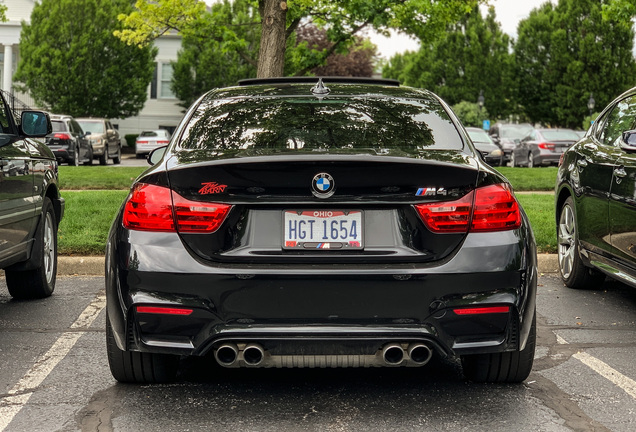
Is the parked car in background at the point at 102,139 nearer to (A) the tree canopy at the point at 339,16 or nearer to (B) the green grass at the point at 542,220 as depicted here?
(A) the tree canopy at the point at 339,16

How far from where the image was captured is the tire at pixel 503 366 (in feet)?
15.2

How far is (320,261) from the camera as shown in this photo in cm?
407

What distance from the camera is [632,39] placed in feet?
151

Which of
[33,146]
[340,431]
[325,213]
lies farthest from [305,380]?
[33,146]

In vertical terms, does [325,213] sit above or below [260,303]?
above

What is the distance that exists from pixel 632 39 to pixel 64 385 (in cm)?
4513

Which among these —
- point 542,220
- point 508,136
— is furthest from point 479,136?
point 542,220

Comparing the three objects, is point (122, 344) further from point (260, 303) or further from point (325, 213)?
point (325, 213)

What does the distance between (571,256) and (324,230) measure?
4227 millimetres

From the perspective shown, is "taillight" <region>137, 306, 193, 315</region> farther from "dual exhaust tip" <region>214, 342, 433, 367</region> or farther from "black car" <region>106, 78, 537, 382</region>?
"dual exhaust tip" <region>214, 342, 433, 367</region>

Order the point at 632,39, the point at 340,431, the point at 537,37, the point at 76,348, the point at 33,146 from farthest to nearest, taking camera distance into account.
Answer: the point at 537,37 → the point at 632,39 → the point at 33,146 → the point at 76,348 → the point at 340,431

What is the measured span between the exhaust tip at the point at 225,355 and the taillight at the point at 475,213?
101 centimetres

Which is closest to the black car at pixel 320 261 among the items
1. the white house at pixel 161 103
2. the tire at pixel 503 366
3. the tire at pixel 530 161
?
the tire at pixel 503 366

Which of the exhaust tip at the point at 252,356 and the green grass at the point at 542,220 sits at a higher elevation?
the exhaust tip at the point at 252,356
